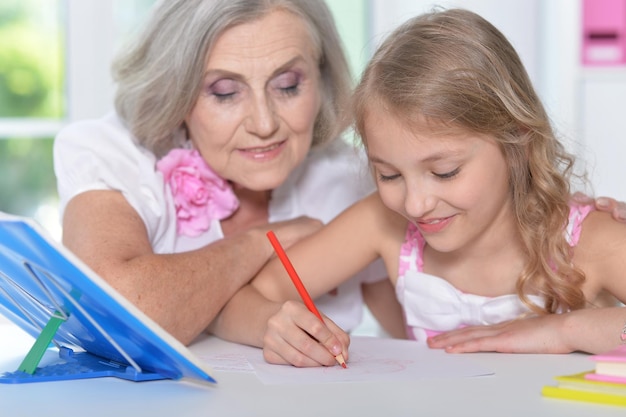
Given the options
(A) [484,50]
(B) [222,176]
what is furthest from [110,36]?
(A) [484,50]

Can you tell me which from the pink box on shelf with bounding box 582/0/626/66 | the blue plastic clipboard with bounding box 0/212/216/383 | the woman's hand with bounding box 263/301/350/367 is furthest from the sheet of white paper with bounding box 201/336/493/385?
the pink box on shelf with bounding box 582/0/626/66

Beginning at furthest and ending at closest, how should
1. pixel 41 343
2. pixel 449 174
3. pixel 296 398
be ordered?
pixel 449 174
pixel 41 343
pixel 296 398

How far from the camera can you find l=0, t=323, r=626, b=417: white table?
99cm

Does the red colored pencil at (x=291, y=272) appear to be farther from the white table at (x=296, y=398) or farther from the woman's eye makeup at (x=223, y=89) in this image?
the woman's eye makeup at (x=223, y=89)

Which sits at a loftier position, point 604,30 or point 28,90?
point 604,30

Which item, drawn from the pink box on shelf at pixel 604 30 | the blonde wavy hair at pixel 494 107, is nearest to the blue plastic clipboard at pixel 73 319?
the blonde wavy hair at pixel 494 107

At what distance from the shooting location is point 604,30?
352 centimetres

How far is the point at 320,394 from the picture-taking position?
3.55ft

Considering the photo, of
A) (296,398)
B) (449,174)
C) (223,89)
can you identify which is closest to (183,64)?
(223,89)

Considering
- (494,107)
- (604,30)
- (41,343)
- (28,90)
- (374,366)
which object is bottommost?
(28,90)

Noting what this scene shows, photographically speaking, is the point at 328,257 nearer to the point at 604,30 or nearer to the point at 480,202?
the point at 480,202

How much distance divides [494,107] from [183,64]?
60 centimetres

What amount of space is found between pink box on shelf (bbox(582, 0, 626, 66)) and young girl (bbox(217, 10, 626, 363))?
6.30 ft

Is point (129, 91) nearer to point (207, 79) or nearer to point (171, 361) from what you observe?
point (207, 79)
